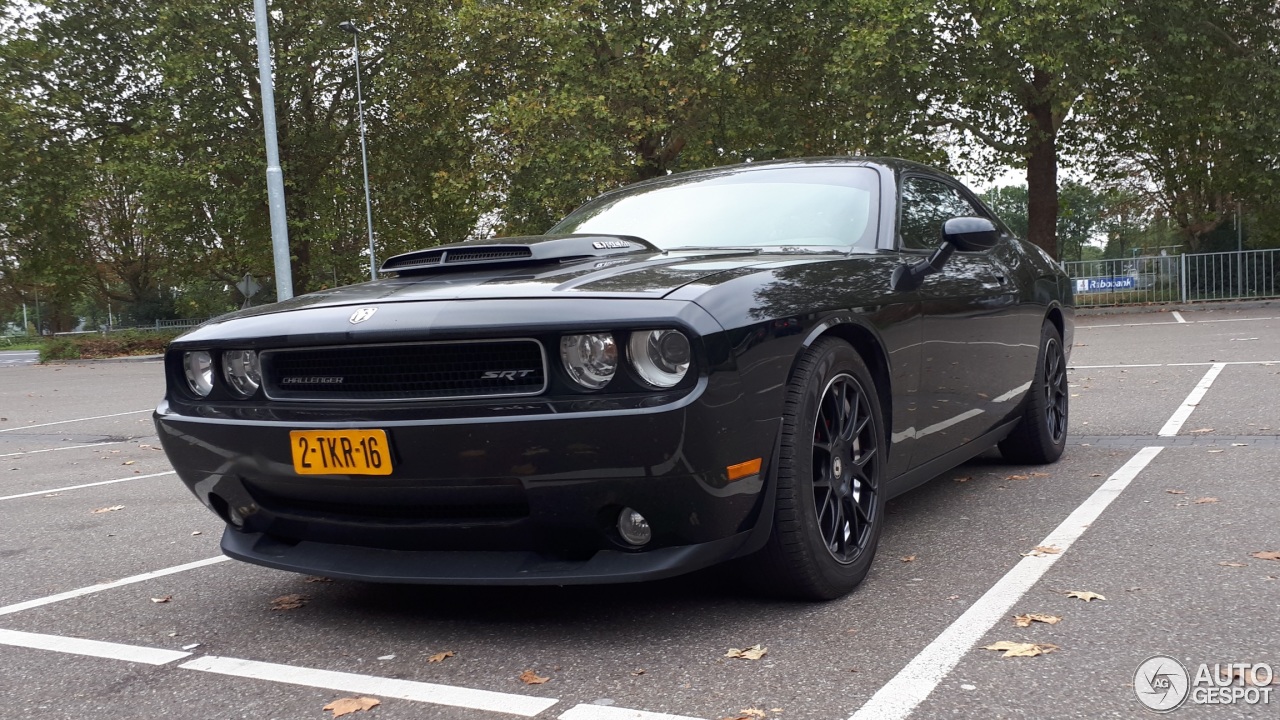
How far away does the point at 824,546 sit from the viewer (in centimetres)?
312

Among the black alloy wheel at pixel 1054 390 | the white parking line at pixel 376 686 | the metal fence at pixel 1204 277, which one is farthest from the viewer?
the metal fence at pixel 1204 277

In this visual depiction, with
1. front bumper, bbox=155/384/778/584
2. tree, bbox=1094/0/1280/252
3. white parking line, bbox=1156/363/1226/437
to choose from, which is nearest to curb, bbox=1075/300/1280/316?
tree, bbox=1094/0/1280/252

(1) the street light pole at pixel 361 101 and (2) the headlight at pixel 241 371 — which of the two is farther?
(1) the street light pole at pixel 361 101

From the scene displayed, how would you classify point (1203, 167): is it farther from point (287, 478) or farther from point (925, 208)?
point (287, 478)

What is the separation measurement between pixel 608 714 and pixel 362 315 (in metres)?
1.23

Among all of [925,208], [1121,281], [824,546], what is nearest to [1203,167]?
[1121,281]

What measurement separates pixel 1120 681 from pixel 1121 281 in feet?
83.2

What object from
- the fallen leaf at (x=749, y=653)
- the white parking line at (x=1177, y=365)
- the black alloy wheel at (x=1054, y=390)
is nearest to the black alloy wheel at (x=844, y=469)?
the fallen leaf at (x=749, y=653)

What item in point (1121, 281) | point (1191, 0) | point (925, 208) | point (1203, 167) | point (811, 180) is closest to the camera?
point (811, 180)

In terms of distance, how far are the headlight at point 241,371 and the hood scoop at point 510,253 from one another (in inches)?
20.3

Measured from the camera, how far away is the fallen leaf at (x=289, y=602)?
3.52 m

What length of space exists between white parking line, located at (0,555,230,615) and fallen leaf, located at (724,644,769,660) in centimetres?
229

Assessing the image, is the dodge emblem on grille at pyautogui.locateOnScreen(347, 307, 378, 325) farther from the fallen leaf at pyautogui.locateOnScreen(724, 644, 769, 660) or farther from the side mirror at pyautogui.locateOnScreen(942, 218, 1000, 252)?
the side mirror at pyautogui.locateOnScreen(942, 218, 1000, 252)

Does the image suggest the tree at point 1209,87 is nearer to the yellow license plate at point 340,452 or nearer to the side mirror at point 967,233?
the side mirror at point 967,233
